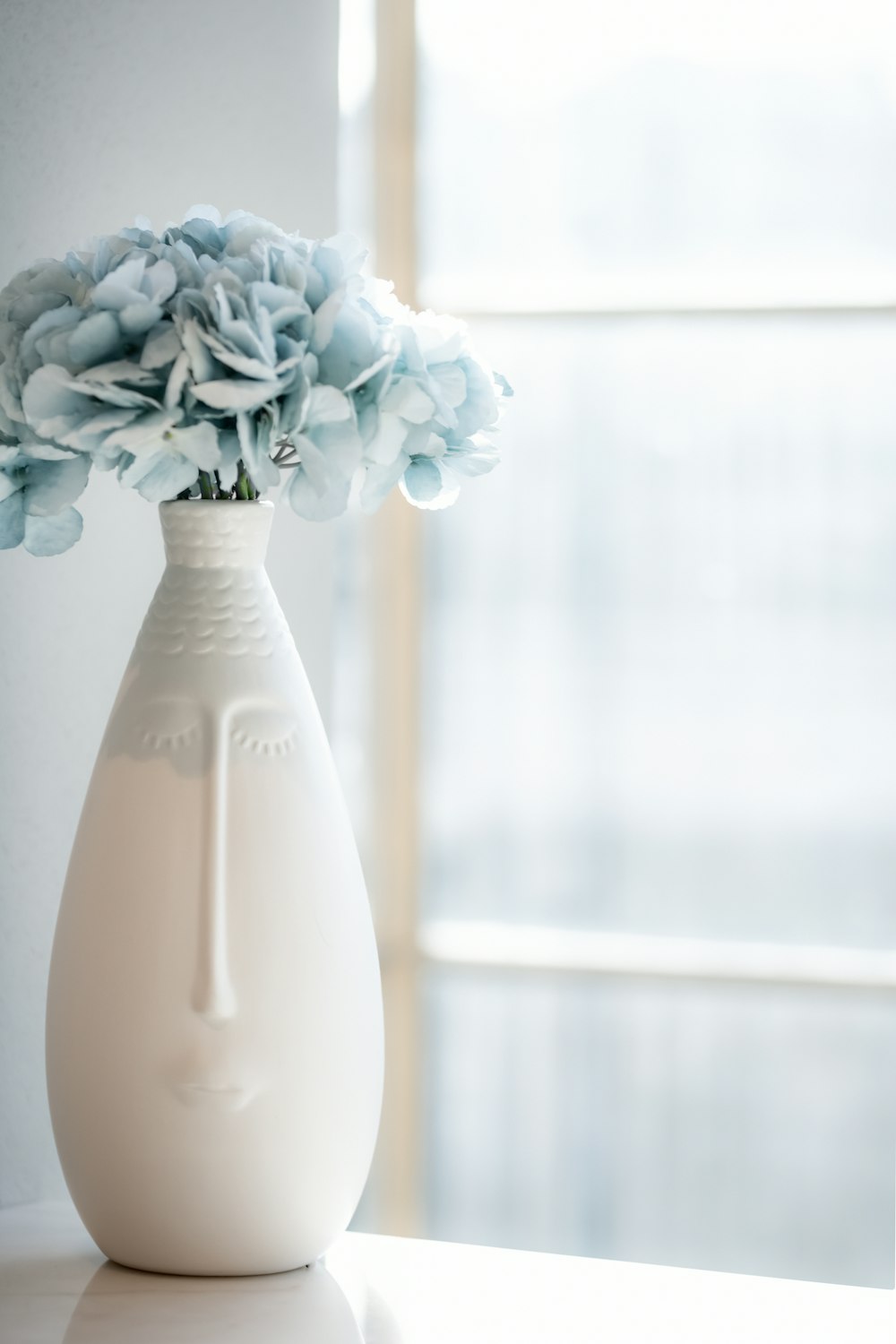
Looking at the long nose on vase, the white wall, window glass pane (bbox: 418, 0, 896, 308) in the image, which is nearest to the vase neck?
the long nose on vase

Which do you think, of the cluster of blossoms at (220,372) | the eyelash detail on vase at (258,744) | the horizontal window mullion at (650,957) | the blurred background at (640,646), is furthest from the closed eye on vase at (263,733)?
the horizontal window mullion at (650,957)

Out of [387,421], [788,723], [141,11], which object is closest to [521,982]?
[788,723]

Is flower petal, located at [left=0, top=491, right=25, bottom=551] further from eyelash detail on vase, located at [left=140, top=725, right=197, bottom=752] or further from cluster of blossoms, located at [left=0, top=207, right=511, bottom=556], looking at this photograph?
eyelash detail on vase, located at [left=140, top=725, right=197, bottom=752]

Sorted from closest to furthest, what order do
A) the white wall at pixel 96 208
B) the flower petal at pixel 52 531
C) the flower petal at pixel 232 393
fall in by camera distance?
the flower petal at pixel 232 393, the flower petal at pixel 52 531, the white wall at pixel 96 208

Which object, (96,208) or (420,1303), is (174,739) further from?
(96,208)

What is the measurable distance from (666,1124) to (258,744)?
0.84 metres

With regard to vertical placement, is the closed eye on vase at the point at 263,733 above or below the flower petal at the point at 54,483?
below

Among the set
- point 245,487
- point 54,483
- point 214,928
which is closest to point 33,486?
point 54,483

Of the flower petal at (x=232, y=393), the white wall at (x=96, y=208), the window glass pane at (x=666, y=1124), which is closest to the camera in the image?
the flower petal at (x=232, y=393)

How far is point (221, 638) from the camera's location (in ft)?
2.45

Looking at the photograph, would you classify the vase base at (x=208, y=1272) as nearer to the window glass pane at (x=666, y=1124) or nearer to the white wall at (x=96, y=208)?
the white wall at (x=96, y=208)

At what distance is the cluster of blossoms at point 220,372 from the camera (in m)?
0.68

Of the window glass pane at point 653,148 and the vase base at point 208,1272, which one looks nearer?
the vase base at point 208,1272

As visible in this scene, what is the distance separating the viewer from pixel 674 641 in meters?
1.40
